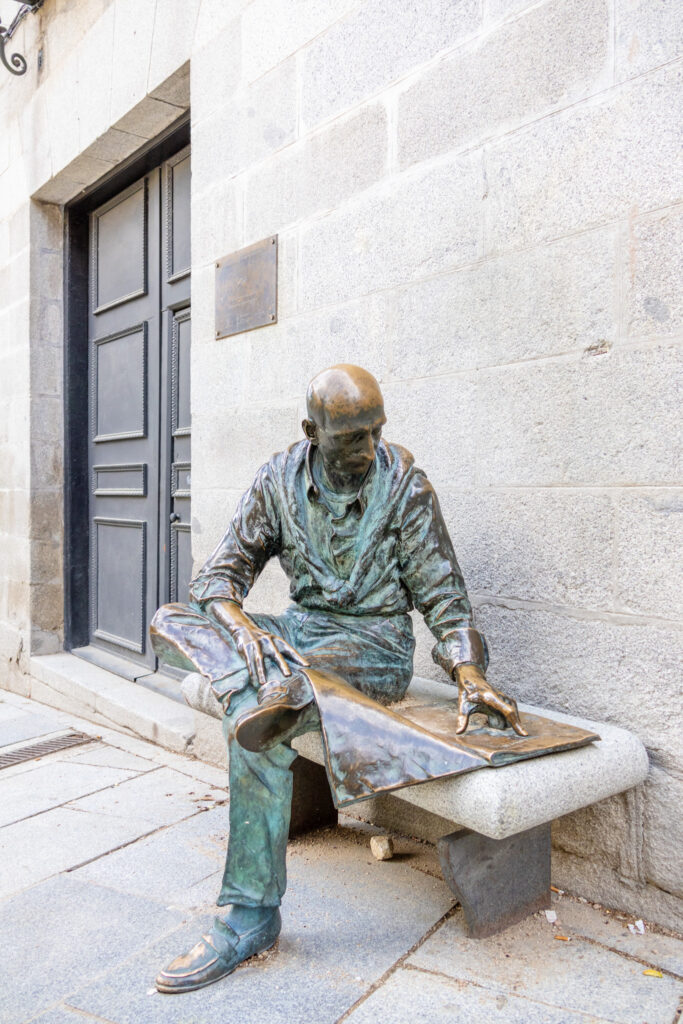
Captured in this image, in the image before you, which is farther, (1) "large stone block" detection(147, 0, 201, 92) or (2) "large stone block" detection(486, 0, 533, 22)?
(1) "large stone block" detection(147, 0, 201, 92)

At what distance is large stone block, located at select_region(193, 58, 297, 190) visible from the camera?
3150mm

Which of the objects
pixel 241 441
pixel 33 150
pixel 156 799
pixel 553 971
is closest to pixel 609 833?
pixel 553 971

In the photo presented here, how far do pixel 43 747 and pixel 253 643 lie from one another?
95.9 inches

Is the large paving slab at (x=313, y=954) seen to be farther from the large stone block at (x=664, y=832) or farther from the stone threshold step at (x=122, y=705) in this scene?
the stone threshold step at (x=122, y=705)

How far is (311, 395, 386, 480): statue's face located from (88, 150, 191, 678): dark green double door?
2.37 metres

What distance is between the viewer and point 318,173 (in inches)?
119

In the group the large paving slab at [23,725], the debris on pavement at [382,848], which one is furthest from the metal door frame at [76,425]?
the debris on pavement at [382,848]

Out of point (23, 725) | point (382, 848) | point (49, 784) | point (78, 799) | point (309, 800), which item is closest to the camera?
point (382, 848)

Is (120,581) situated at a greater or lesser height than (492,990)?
greater

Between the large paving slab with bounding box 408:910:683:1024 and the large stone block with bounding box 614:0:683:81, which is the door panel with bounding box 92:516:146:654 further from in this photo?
the large stone block with bounding box 614:0:683:81

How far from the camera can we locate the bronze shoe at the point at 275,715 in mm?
1767

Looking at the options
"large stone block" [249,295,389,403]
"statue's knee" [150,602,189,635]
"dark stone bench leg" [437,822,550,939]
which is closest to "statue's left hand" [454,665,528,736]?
"dark stone bench leg" [437,822,550,939]

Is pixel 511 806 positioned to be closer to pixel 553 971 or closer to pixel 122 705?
pixel 553 971

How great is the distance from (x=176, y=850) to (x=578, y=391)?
1927mm
